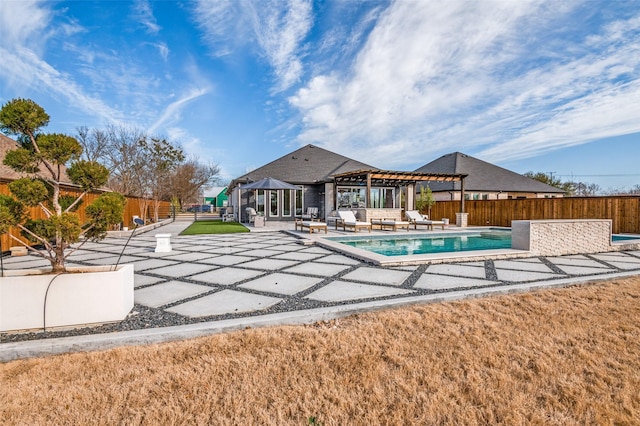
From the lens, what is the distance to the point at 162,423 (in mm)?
1603

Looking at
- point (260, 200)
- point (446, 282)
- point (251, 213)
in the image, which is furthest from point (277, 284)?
point (260, 200)

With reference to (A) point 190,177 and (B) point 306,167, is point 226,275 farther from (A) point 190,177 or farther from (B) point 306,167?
(A) point 190,177

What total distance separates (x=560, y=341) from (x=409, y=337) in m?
1.32

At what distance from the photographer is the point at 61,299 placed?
2838 mm

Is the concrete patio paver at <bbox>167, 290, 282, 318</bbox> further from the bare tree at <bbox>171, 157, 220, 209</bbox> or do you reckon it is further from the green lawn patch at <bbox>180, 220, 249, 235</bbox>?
the bare tree at <bbox>171, 157, 220, 209</bbox>

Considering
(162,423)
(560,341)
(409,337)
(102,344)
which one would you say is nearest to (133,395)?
(162,423)

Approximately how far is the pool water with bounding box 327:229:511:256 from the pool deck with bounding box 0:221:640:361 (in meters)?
1.97

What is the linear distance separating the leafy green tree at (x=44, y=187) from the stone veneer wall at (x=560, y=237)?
26.9 ft

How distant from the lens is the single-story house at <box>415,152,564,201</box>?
23281 millimetres

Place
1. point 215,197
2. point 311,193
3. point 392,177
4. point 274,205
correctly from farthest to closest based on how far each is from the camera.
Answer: point 215,197, point 311,193, point 274,205, point 392,177

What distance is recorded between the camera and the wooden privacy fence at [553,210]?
11.4 metres

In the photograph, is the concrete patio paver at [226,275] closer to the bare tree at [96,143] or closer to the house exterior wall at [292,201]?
the house exterior wall at [292,201]

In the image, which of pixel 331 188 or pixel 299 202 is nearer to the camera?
pixel 331 188

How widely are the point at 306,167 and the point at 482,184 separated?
14846 mm
